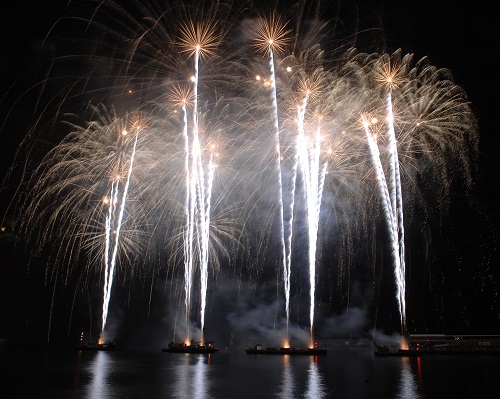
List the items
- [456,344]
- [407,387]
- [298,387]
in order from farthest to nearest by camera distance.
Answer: [456,344] → [407,387] → [298,387]

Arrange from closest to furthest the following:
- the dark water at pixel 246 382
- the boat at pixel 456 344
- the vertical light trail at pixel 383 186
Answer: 1. the dark water at pixel 246 382
2. the vertical light trail at pixel 383 186
3. the boat at pixel 456 344

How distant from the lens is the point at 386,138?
1361 inches

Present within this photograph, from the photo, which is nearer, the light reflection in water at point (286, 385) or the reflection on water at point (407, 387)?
the light reflection in water at point (286, 385)

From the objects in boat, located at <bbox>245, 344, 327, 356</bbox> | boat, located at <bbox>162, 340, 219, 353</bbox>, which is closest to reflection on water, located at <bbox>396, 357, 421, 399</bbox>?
boat, located at <bbox>245, 344, 327, 356</bbox>

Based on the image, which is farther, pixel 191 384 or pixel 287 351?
pixel 287 351

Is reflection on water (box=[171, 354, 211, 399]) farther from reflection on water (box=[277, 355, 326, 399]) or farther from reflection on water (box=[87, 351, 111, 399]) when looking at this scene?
reflection on water (box=[277, 355, 326, 399])

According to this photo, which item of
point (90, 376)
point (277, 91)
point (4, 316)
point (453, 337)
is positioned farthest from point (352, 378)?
point (4, 316)

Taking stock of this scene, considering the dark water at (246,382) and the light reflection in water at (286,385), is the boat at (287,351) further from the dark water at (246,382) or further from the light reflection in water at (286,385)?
the light reflection in water at (286,385)

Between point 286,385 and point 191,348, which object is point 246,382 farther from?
point 191,348

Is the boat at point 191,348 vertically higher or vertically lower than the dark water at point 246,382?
higher

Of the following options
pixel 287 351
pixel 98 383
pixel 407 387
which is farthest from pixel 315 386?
pixel 287 351

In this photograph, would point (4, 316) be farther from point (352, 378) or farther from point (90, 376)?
point (352, 378)

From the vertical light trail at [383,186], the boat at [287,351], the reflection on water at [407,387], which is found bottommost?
the reflection on water at [407,387]

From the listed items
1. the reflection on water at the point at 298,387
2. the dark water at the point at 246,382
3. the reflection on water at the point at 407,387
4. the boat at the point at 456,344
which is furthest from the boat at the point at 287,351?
the reflection on water at the point at 407,387
